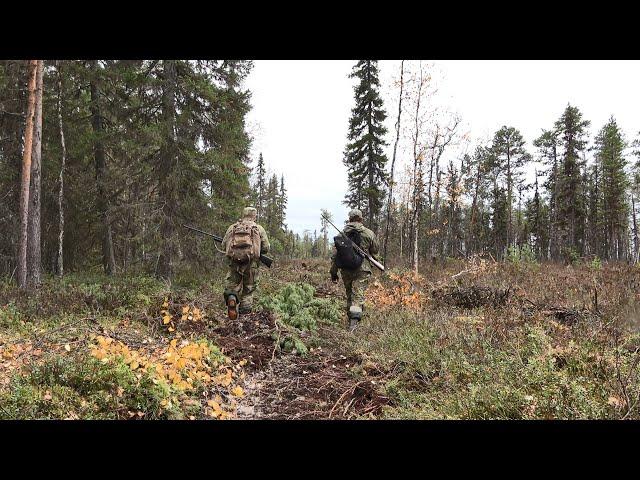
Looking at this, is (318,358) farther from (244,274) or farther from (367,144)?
(367,144)

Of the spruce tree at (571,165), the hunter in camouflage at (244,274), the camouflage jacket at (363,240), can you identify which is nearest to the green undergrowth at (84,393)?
the hunter in camouflage at (244,274)

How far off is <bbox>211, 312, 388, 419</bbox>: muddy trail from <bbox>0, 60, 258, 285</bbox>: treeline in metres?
6.26

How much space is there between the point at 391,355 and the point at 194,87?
10.6 metres

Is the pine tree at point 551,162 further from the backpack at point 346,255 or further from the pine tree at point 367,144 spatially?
the backpack at point 346,255

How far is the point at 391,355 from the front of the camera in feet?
18.5

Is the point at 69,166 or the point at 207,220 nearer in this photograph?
the point at 207,220

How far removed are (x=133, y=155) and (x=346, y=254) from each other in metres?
8.89

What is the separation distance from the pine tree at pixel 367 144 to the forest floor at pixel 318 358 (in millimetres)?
16443


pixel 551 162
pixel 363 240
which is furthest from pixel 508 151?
pixel 363 240

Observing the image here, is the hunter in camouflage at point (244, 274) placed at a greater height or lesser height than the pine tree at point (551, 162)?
lesser

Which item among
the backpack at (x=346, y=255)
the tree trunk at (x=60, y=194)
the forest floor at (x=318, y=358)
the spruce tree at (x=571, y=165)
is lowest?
the forest floor at (x=318, y=358)

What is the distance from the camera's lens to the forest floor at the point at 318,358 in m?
3.59
